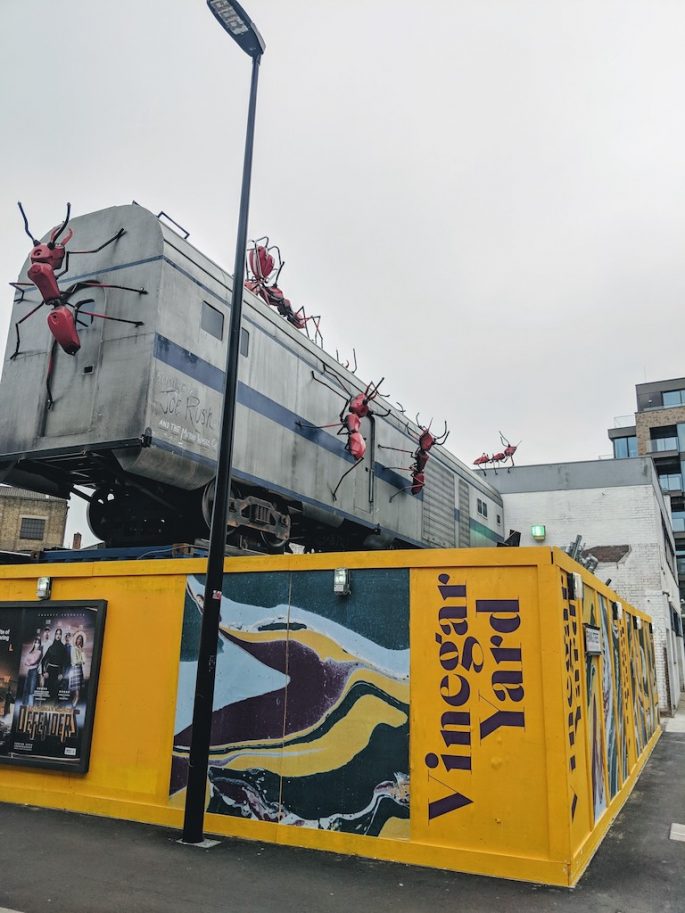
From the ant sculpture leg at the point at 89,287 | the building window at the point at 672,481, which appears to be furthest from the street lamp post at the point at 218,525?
the building window at the point at 672,481

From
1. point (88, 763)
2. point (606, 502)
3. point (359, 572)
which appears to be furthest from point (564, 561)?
point (606, 502)

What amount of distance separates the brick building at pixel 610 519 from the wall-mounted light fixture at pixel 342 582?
16877mm

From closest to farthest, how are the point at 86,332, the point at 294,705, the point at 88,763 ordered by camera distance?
the point at 294,705, the point at 88,763, the point at 86,332

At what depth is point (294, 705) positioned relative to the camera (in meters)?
6.88

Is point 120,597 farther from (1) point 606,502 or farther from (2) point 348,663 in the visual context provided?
(1) point 606,502

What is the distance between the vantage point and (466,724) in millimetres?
6133

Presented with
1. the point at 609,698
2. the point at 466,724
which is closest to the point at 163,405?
the point at 466,724

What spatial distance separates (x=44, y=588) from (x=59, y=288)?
155 inches

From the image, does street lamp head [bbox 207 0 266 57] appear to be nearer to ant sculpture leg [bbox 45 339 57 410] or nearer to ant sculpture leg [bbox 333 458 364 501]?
ant sculpture leg [bbox 45 339 57 410]

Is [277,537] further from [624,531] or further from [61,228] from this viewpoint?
[624,531]

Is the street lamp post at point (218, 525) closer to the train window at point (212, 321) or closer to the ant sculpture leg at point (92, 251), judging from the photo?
the train window at point (212, 321)

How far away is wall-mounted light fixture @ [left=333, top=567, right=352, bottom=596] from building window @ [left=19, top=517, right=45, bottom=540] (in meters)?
39.8

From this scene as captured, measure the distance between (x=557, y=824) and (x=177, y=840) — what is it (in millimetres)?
3414

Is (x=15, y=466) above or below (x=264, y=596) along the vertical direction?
above
